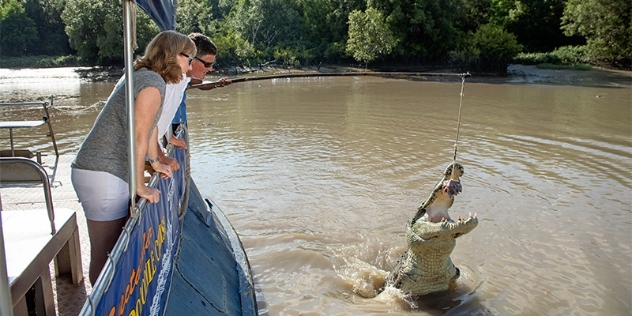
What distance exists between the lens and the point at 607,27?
116 feet

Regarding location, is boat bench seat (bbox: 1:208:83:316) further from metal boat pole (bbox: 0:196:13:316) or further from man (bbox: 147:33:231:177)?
metal boat pole (bbox: 0:196:13:316)

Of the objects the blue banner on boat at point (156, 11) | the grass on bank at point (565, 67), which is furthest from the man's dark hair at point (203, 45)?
the grass on bank at point (565, 67)

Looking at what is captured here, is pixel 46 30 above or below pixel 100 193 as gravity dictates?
above

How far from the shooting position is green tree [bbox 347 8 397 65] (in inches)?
1500

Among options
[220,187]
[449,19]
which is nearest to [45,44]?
[449,19]

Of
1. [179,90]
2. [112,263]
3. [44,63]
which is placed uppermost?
[44,63]

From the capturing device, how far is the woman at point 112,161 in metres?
2.59

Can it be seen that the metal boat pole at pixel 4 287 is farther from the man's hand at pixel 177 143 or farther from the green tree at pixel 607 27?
the green tree at pixel 607 27

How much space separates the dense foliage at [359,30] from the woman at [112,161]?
32.0 meters

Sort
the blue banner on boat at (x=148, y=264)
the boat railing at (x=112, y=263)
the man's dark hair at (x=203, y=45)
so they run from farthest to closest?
the man's dark hair at (x=203, y=45) → the blue banner on boat at (x=148, y=264) → the boat railing at (x=112, y=263)

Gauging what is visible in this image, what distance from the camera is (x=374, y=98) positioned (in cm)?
2238

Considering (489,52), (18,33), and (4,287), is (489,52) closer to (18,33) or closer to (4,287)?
(4,287)

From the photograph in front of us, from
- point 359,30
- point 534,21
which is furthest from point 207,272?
point 534,21

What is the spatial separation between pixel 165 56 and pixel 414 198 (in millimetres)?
6221
